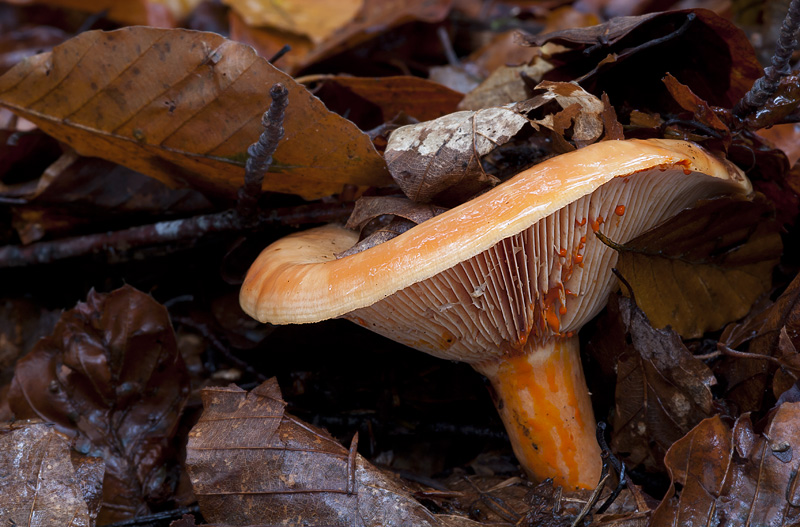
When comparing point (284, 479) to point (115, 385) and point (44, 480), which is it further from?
point (115, 385)

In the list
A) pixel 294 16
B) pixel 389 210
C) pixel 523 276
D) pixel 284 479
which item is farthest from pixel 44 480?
pixel 294 16

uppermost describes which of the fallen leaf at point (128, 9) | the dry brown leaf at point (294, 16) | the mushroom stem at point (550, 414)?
the fallen leaf at point (128, 9)

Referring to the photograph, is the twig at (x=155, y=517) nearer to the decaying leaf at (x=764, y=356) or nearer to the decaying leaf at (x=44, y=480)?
the decaying leaf at (x=44, y=480)

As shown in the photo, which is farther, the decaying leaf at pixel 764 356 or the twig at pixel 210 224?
the twig at pixel 210 224

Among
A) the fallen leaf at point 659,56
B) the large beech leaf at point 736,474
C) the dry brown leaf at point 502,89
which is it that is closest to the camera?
the large beech leaf at point 736,474

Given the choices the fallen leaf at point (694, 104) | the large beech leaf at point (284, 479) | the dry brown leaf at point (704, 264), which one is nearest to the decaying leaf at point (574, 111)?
the fallen leaf at point (694, 104)

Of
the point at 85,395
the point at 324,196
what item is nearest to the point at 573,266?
the point at 324,196
